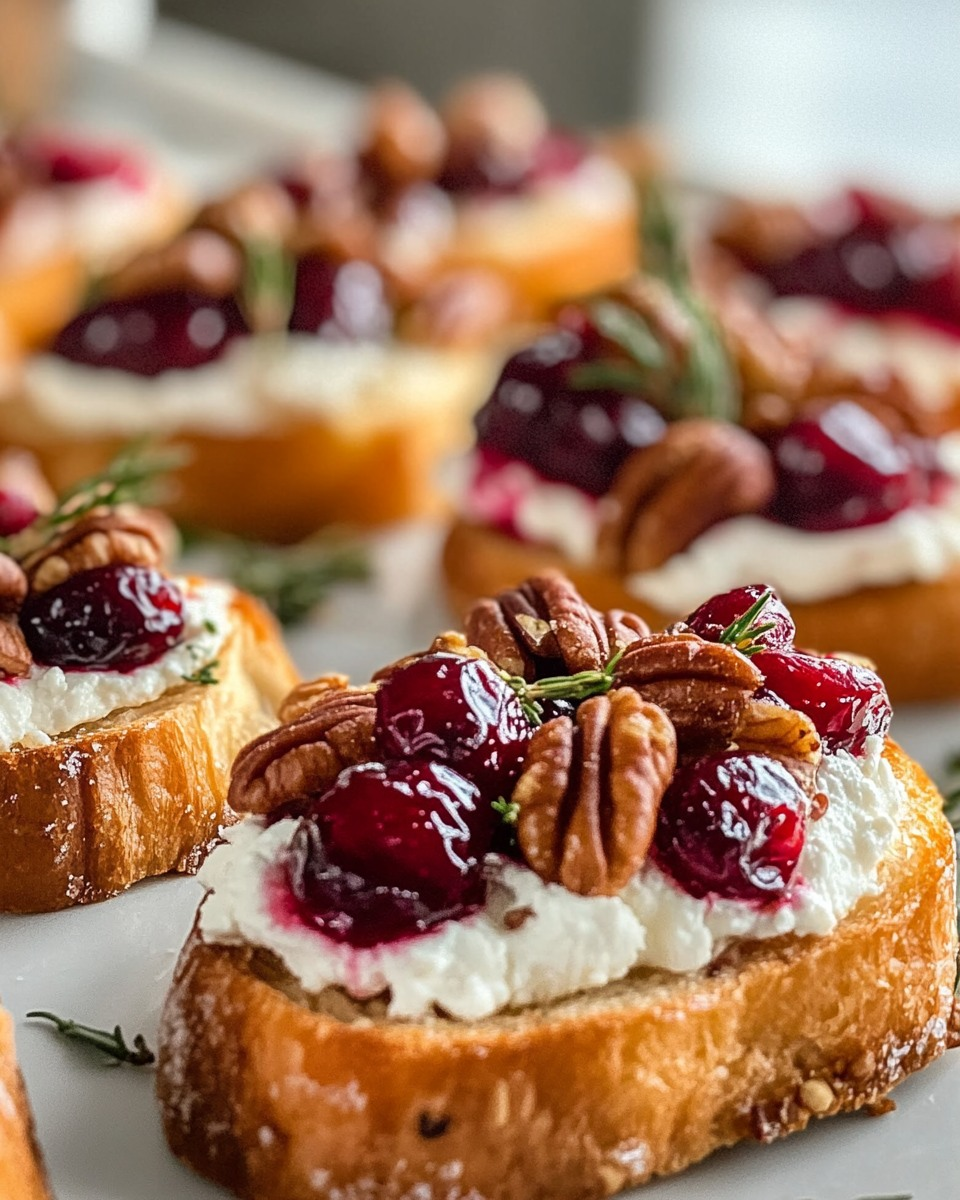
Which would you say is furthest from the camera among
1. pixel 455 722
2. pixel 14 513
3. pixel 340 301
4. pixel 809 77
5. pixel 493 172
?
pixel 809 77

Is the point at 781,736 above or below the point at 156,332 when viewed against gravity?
above

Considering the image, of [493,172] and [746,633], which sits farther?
[493,172]

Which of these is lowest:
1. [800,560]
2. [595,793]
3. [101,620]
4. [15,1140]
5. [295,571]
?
[295,571]

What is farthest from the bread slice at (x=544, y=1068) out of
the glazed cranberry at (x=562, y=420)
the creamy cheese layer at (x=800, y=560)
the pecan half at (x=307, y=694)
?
the glazed cranberry at (x=562, y=420)

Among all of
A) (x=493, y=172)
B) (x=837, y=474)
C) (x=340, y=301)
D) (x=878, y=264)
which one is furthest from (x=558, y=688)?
(x=493, y=172)

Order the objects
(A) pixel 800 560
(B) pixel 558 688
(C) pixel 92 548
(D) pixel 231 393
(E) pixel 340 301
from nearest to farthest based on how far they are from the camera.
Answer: (B) pixel 558 688
(C) pixel 92 548
(A) pixel 800 560
(D) pixel 231 393
(E) pixel 340 301

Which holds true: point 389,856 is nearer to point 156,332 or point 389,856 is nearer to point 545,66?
point 156,332

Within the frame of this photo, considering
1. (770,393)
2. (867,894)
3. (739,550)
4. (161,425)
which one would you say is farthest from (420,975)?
(161,425)

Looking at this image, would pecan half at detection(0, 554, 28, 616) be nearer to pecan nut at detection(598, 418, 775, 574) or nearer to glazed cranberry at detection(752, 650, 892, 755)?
glazed cranberry at detection(752, 650, 892, 755)
